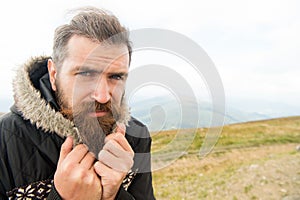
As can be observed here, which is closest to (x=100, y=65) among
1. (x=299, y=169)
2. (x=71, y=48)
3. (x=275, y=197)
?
(x=71, y=48)

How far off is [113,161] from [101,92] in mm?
649

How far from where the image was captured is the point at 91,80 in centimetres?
269

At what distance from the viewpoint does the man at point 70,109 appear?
2.60m

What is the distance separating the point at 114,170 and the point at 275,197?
9.85 metres

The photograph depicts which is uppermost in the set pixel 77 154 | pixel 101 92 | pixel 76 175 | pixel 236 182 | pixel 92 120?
pixel 101 92

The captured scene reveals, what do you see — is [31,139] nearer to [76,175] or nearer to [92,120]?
[92,120]

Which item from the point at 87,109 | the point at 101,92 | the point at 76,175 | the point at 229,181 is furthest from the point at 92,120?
the point at 229,181

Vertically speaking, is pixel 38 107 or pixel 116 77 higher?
pixel 116 77

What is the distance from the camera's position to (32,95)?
272 centimetres

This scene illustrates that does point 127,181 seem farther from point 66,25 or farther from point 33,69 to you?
point 66,25

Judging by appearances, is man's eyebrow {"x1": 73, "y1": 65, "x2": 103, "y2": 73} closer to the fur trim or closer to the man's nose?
the man's nose

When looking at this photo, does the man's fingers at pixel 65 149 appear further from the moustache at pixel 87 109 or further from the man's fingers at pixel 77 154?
the moustache at pixel 87 109

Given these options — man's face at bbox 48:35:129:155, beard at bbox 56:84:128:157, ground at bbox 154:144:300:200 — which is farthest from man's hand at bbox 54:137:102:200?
ground at bbox 154:144:300:200

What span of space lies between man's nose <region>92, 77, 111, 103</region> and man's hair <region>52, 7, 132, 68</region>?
381 mm
